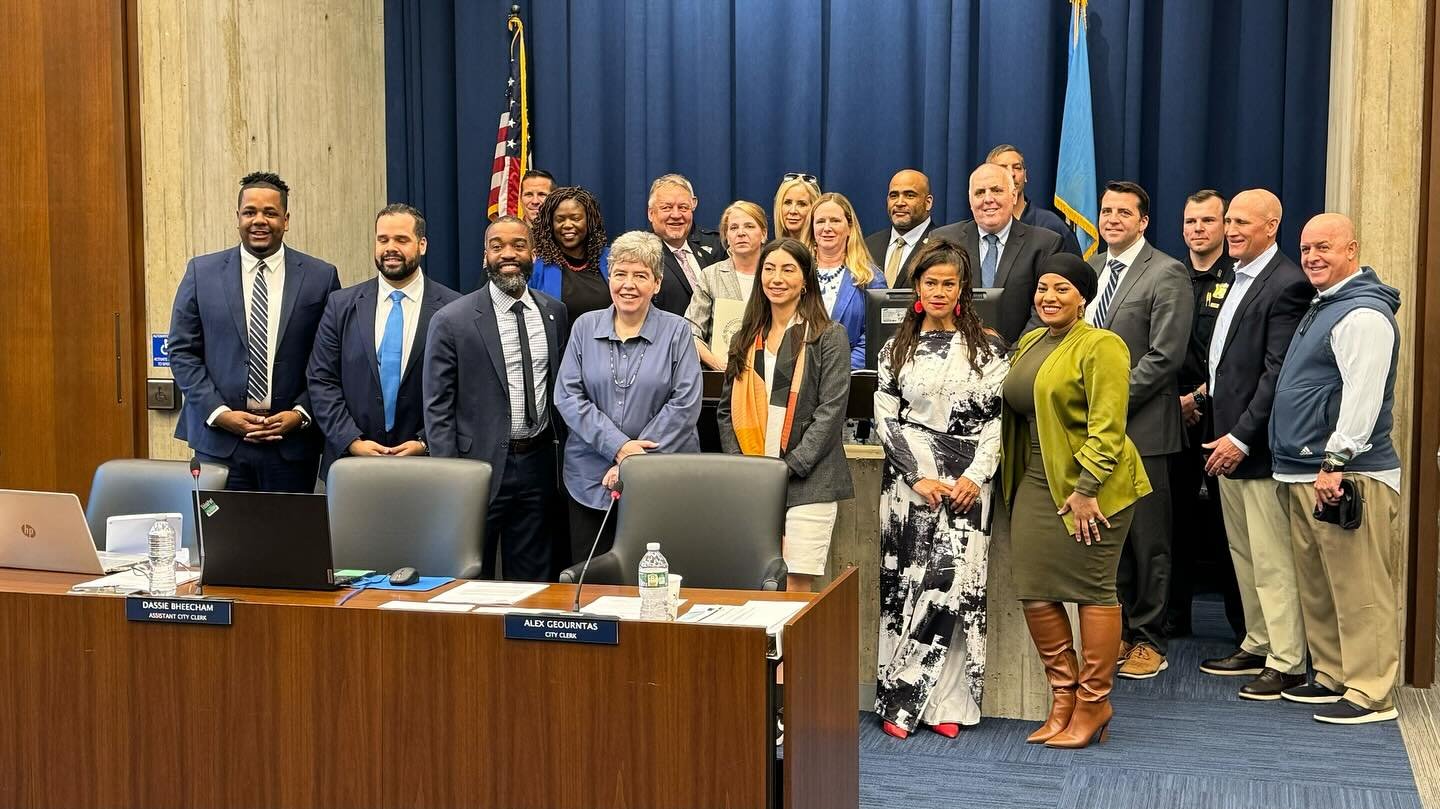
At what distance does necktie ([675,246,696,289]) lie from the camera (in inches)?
229

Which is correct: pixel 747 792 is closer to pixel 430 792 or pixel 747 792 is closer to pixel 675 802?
pixel 675 802

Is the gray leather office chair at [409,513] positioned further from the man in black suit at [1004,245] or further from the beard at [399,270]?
the man in black suit at [1004,245]

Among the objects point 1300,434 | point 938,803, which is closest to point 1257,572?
point 1300,434

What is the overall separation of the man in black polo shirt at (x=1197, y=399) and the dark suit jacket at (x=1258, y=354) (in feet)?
1.08

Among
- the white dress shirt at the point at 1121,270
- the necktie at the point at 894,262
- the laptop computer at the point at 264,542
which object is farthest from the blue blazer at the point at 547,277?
the laptop computer at the point at 264,542

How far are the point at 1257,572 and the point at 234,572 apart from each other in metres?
3.71

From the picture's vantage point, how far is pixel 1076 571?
176 inches

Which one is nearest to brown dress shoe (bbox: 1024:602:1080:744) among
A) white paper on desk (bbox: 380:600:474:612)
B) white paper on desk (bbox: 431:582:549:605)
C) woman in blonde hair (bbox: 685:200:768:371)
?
woman in blonde hair (bbox: 685:200:768:371)

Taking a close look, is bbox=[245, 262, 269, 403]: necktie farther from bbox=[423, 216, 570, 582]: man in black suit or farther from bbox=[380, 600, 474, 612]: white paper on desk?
bbox=[380, 600, 474, 612]: white paper on desk

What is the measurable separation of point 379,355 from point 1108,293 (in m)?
2.75

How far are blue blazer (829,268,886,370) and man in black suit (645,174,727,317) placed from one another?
0.69 meters

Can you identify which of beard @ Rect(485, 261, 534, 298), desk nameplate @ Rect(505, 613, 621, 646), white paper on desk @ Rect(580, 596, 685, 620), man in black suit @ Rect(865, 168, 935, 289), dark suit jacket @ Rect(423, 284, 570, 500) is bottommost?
white paper on desk @ Rect(580, 596, 685, 620)

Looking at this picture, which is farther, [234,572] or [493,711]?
[234,572]

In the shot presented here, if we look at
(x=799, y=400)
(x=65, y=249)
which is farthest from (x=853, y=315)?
(x=65, y=249)
